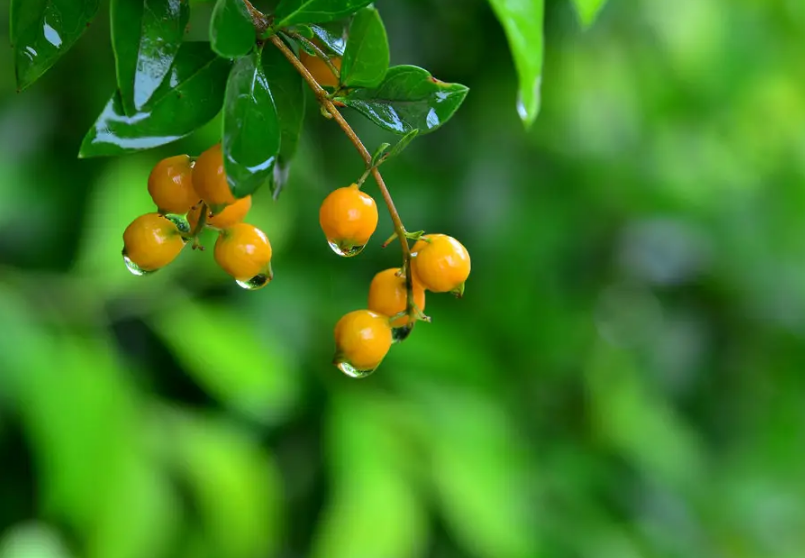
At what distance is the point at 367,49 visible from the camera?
385 millimetres

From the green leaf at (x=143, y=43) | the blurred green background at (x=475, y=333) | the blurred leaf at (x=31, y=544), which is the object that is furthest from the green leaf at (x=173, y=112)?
the blurred leaf at (x=31, y=544)

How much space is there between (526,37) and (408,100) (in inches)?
2.6

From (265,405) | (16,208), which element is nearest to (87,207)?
(16,208)

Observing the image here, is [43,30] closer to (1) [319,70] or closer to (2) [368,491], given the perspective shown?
(1) [319,70]

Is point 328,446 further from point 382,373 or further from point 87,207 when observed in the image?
point 87,207

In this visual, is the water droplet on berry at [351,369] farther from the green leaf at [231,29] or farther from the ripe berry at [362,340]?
the green leaf at [231,29]

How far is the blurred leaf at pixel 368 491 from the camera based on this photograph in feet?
4.24

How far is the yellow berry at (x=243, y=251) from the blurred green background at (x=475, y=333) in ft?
2.13

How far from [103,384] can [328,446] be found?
39cm

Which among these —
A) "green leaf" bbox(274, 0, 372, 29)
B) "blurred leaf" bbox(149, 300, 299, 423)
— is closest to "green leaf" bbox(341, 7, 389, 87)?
"green leaf" bbox(274, 0, 372, 29)

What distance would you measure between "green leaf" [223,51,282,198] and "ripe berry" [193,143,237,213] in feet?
0.05

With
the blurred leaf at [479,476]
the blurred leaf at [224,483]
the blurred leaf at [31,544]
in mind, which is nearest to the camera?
the blurred leaf at [31,544]

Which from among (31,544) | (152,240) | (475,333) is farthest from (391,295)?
(475,333)

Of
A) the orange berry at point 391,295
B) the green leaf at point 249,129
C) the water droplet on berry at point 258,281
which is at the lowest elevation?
the orange berry at point 391,295
